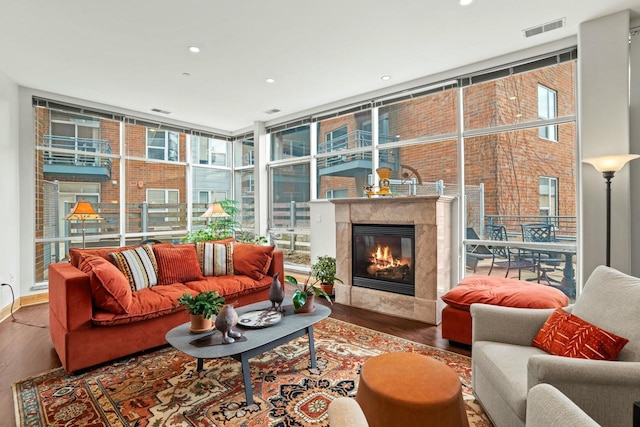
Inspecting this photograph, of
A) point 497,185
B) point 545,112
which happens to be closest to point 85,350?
point 497,185

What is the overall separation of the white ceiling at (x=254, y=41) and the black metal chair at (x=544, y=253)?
6.10 feet

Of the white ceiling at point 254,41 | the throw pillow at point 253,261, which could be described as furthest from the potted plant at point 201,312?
the white ceiling at point 254,41

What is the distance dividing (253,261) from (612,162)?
3.38 m

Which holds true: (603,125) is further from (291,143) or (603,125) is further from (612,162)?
(291,143)

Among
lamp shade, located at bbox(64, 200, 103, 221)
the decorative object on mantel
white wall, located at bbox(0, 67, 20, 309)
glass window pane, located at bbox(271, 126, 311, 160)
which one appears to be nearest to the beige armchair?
the decorative object on mantel

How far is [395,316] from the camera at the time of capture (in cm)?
385

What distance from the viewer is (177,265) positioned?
3.49m

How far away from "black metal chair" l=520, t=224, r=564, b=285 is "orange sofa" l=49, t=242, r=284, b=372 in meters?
3.16

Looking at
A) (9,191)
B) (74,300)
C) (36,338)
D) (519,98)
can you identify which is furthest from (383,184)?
(9,191)

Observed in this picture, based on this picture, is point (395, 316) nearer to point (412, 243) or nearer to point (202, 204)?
point (412, 243)

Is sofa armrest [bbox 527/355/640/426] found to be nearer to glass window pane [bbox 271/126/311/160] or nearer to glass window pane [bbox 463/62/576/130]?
glass window pane [bbox 463/62/576/130]

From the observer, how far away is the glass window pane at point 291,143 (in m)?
5.77

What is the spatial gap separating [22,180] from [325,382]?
4585 millimetres

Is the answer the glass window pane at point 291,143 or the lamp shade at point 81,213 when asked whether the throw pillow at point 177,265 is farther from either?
the glass window pane at point 291,143
